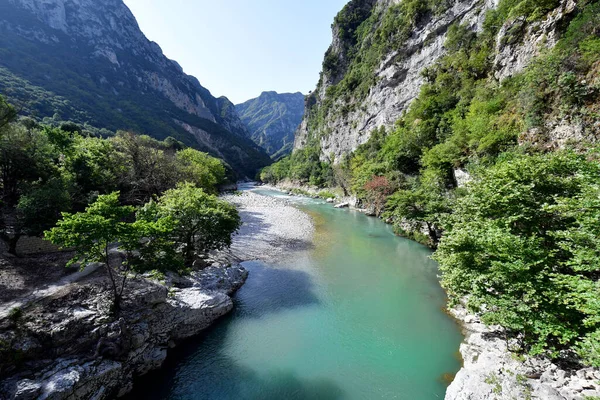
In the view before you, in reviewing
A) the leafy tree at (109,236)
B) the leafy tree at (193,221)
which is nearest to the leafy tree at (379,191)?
the leafy tree at (193,221)

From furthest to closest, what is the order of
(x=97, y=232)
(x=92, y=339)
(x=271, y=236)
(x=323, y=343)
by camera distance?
(x=271, y=236)
(x=323, y=343)
(x=97, y=232)
(x=92, y=339)

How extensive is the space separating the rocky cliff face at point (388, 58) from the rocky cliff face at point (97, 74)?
64877 millimetres

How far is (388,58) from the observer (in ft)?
175

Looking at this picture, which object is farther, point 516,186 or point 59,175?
point 59,175

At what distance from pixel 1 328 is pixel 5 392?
202 centimetres

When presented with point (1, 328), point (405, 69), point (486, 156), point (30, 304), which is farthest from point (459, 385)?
point (405, 69)

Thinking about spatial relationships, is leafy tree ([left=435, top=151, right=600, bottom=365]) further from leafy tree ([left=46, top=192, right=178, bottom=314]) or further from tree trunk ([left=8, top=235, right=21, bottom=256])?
tree trunk ([left=8, top=235, right=21, bottom=256])

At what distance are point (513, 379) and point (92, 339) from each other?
13.2 metres

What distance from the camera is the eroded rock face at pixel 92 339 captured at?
6.97m

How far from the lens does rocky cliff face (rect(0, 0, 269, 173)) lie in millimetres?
74812

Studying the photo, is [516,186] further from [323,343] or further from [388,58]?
[388,58]

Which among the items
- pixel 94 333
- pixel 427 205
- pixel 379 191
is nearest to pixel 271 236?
pixel 427 205

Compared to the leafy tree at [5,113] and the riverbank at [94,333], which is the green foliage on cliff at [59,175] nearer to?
the leafy tree at [5,113]

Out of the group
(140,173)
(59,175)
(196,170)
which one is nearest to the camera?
(59,175)
